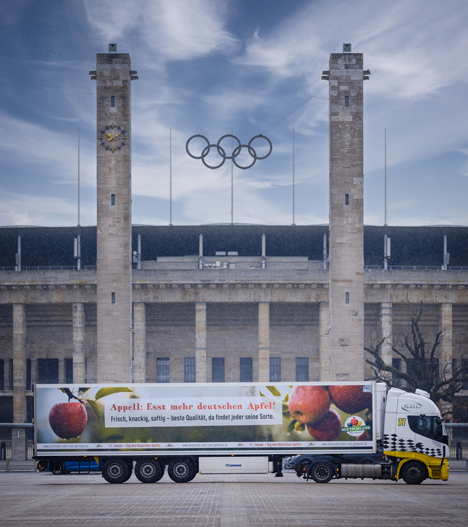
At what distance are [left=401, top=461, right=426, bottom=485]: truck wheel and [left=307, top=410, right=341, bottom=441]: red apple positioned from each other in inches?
114

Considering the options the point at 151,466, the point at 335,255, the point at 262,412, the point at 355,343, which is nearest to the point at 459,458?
the point at 355,343

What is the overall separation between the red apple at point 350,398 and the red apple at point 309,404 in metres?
0.33

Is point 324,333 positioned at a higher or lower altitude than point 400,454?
higher

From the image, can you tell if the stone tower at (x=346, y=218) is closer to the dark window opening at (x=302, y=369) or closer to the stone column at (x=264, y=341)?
the stone column at (x=264, y=341)

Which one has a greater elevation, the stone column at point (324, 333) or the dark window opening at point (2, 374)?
Answer: the stone column at point (324, 333)

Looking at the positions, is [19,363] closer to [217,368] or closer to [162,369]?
[162,369]

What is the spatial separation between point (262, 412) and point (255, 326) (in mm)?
30448

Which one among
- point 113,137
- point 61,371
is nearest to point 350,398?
point 113,137

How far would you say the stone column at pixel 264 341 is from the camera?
48875 millimetres

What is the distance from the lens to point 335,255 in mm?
44531

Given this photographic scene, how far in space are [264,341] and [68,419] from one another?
2697 cm

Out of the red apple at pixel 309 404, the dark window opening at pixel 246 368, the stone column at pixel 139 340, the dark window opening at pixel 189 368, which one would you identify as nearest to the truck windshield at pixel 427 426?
the red apple at pixel 309 404

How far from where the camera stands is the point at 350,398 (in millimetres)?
24141

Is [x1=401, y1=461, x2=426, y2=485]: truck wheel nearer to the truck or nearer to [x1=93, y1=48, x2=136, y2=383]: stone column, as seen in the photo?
the truck
